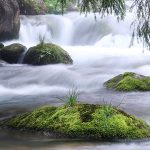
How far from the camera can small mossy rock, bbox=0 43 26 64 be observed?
18.5 meters

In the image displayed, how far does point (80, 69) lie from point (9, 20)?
7458mm

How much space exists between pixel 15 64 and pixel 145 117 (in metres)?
10.8

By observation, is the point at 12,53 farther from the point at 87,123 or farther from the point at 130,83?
the point at 87,123

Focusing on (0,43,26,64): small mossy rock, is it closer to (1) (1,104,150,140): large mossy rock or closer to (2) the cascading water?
(2) the cascading water

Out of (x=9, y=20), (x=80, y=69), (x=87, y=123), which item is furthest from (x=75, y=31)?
(x=87, y=123)

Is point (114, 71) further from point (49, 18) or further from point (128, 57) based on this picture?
point (49, 18)

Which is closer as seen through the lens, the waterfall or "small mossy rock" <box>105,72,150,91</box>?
"small mossy rock" <box>105,72,150,91</box>

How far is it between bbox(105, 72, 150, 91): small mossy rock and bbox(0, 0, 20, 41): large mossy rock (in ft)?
35.5

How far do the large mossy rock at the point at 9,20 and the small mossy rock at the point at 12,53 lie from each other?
390cm

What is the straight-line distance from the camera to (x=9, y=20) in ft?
74.8

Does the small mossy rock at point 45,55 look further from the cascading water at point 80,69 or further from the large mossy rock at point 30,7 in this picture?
the large mossy rock at point 30,7

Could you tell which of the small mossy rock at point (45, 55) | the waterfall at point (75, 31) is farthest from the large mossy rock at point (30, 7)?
the small mossy rock at point (45, 55)

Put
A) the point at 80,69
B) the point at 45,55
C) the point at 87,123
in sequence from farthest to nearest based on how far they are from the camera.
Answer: the point at 45,55 < the point at 80,69 < the point at 87,123

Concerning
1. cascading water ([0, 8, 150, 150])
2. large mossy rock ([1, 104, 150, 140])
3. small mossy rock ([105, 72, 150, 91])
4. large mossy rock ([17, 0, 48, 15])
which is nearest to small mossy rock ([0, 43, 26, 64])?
cascading water ([0, 8, 150, 150])
